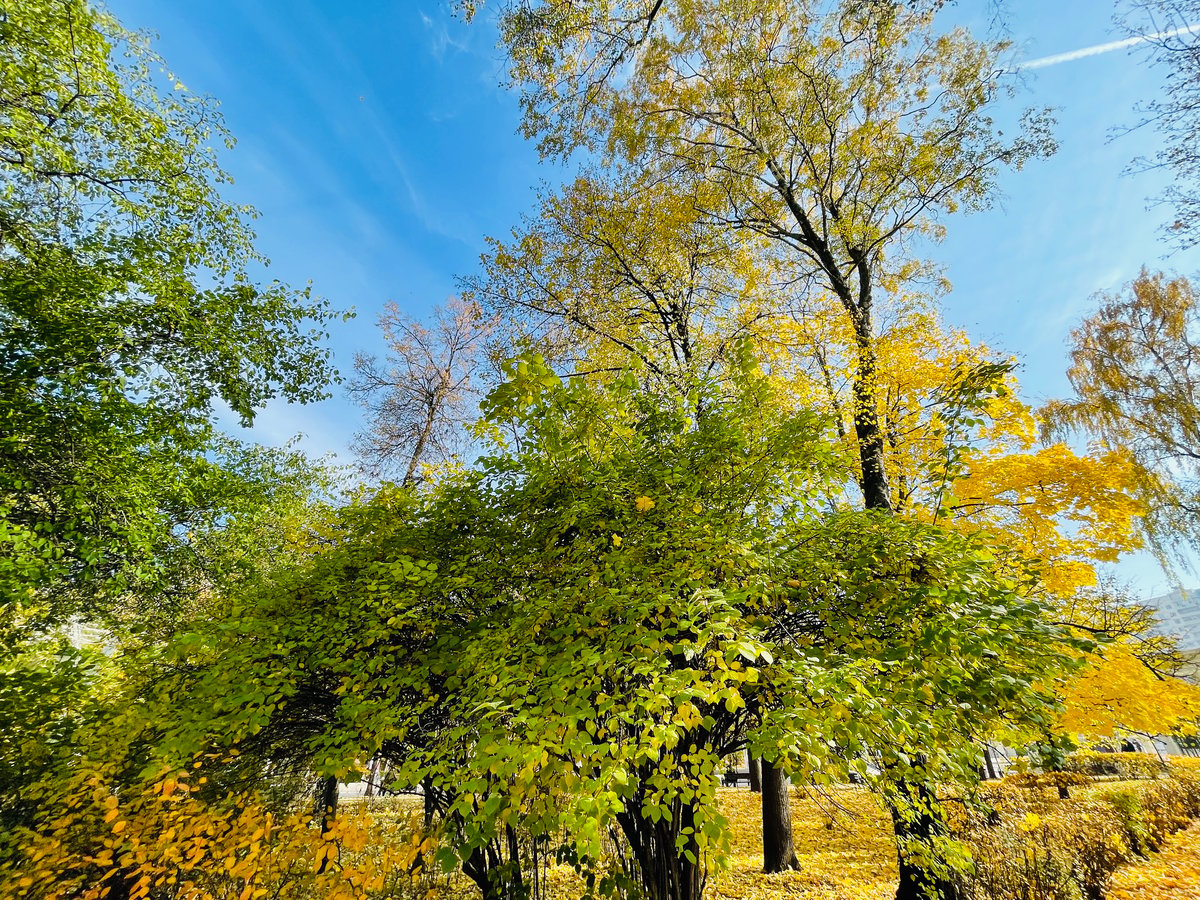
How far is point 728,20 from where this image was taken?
868cm

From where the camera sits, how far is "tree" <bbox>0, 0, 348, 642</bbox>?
6.14 m

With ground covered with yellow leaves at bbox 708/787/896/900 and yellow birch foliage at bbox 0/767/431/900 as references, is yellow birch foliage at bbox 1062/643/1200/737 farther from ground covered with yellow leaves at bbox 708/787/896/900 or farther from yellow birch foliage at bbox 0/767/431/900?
yellow birch foliage at bbox 0/767/431/900

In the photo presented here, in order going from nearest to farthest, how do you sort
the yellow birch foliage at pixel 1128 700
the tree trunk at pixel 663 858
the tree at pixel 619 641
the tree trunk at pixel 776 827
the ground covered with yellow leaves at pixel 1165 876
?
the tree at pixel 619 641, the tree trunk at pixel 663 858, the ground covered with yellow leaves at pixel 1165 876, the yellow birch foliage at pixel 1128 700, the tree trunk at pixel 776 827

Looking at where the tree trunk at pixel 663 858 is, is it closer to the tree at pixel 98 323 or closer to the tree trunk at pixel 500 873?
the tree trunk at pixel 500 873

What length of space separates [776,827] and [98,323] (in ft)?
41.4

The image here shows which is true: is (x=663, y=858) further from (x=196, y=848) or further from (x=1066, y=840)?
(x=1066, y=840)

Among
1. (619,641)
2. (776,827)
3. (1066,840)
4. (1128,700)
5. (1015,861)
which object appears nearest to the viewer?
(619,641)

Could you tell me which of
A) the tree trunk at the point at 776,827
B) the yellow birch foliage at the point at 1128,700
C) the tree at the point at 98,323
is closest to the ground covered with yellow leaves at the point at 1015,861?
the tree trunk at the point at 776,827

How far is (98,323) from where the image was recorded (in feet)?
21.2

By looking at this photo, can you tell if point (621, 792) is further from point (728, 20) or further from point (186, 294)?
point (728, 20)

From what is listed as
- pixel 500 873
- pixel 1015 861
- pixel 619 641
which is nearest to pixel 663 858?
pixel 500 873

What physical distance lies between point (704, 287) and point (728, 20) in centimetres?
470

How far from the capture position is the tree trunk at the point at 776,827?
7484 mm

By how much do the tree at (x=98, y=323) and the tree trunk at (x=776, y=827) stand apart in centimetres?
1002
